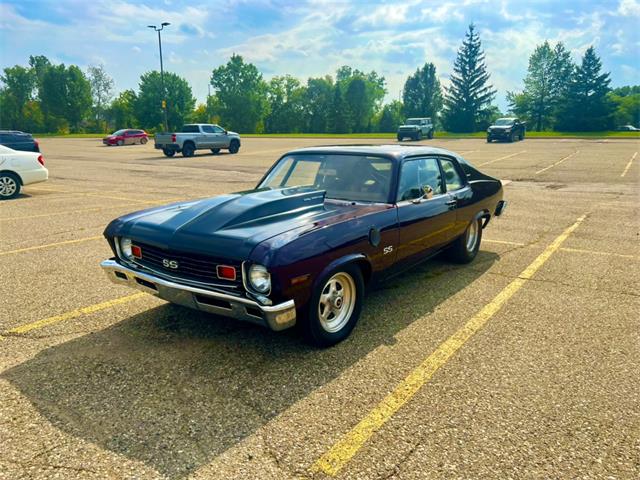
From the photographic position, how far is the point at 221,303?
3.14 metres

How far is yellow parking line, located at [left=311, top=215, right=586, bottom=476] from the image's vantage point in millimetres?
2432

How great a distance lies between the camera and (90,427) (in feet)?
8.73

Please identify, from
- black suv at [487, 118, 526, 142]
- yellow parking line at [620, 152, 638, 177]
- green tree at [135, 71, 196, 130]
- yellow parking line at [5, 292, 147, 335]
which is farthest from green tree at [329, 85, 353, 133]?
yellow parking line at [5, 292, 147, 335]

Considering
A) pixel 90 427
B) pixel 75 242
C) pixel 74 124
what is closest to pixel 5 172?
pixel 75 242

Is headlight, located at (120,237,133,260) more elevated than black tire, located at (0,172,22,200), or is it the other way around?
headlight, located at (120,237,133,260)

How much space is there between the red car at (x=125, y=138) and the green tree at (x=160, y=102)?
26.6 metres

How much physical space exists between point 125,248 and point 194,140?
75.9 feet

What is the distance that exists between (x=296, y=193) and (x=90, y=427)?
2.35 metres

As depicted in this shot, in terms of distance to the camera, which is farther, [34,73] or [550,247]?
[34,73]

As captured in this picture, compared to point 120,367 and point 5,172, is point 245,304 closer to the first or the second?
point 120,367

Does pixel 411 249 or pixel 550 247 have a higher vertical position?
pixel 411 249

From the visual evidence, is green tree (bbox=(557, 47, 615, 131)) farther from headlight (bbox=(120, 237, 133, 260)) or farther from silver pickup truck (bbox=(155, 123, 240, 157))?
headlight (bbox=(120, 237, 133, 260))

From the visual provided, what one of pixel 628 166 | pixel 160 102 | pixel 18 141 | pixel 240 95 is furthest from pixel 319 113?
pixel 18 141

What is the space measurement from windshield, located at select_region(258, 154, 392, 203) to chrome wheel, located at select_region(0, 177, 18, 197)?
8.82 metres
